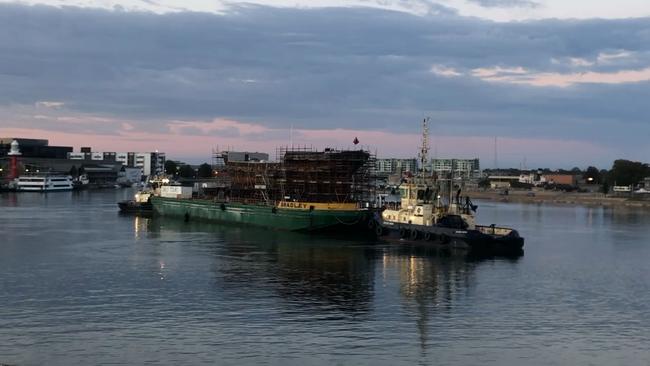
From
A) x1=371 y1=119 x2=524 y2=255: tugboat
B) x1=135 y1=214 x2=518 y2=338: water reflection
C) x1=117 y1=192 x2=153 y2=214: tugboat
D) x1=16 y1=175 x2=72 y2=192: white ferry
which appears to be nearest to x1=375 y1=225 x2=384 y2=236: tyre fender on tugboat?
x1=371 y1=119 x2=524 y2=255: tugboat

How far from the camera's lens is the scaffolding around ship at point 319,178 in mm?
73812

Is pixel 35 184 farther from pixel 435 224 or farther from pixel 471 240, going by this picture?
pixel 471 240

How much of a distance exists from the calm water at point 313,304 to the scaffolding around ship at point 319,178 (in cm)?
997

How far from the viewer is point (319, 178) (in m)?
75.8

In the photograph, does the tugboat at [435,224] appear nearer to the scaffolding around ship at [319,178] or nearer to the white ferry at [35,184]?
the scaffolding around ship at [319,178]

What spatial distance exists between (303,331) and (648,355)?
13164 mm

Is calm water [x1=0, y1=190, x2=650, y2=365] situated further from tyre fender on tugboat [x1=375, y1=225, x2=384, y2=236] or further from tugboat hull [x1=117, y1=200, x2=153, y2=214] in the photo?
tugboat hull [x1=117, y1=200, x2=153, y2=214]

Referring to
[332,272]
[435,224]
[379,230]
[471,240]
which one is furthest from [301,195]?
[332,272]

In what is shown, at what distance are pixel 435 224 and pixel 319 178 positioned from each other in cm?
1712

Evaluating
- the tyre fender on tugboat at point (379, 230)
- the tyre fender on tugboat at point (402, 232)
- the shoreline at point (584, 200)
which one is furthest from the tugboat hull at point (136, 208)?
the shoreline at point (584, 200)

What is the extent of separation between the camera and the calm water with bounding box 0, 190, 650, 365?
27.5 meters

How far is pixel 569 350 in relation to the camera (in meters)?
28.3

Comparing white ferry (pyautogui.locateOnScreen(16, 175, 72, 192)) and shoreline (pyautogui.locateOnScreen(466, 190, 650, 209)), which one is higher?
white ferry (pyautogui.locateOnScreen(16, 175, 72, 192))

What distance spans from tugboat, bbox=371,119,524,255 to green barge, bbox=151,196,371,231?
3185mm
